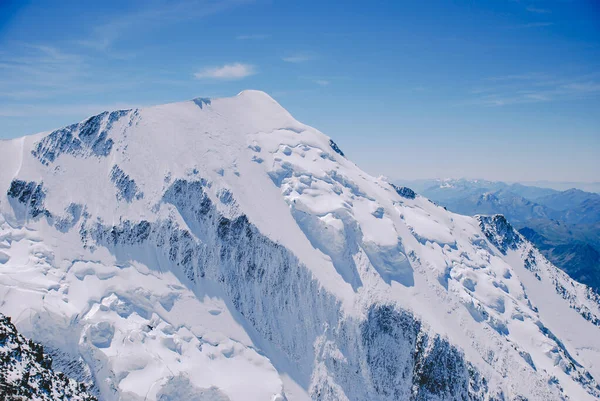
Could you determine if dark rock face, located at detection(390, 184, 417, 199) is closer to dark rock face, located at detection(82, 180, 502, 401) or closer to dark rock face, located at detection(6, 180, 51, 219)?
dark rock face, located at detection(82, 180, 502, 401)

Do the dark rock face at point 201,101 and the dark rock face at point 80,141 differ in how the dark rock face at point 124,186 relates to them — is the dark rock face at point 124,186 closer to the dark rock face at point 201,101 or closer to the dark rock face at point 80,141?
the dark rock face at point 80,141

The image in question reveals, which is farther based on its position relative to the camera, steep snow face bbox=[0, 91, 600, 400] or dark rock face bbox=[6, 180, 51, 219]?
dark rock face bbox=[6, 180, 51, 219]

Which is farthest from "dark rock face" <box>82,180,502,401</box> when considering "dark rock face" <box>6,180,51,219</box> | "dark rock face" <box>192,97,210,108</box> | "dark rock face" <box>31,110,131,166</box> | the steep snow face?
"dark rock face" <box>192,97,210,108</box>

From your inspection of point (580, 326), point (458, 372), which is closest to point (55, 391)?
point (458, 372)

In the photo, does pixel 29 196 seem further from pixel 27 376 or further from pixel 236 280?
pixel 236 280

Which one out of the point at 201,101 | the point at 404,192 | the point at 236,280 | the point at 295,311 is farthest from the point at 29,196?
the point at 404,192

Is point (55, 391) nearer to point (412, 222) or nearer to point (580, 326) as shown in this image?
point (412, 222)
